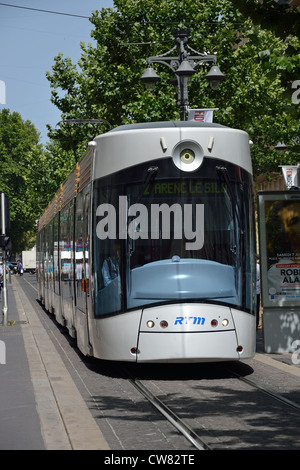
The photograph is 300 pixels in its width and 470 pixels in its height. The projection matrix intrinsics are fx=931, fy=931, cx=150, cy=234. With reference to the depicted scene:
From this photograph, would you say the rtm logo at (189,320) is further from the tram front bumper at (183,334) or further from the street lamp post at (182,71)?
the street lamp post at (182,71)

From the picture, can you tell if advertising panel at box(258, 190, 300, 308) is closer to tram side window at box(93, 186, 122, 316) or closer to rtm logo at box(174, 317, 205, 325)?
rtm logo at box(174, 317, 205, 325)

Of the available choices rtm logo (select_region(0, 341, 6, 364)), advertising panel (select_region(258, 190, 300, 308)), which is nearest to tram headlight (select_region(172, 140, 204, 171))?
advertising panel (select_region(258, 190, 300, 308))

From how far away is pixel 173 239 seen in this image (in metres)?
11.5

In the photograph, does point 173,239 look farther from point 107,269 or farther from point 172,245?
point 107,269

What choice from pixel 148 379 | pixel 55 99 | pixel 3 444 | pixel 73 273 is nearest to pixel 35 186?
pixel 55 99

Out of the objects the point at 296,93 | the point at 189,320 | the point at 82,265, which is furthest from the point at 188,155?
the point at 82,265

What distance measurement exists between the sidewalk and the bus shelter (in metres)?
3.33

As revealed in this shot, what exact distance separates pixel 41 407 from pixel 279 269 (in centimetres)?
606

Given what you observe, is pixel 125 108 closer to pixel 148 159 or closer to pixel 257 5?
pixel 148 159

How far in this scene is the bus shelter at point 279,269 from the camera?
1423cm

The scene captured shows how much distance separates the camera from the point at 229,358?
1148 centimetres

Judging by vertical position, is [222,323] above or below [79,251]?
below

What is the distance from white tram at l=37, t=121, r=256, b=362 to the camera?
11398 mm

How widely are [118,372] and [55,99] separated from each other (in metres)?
32.2
